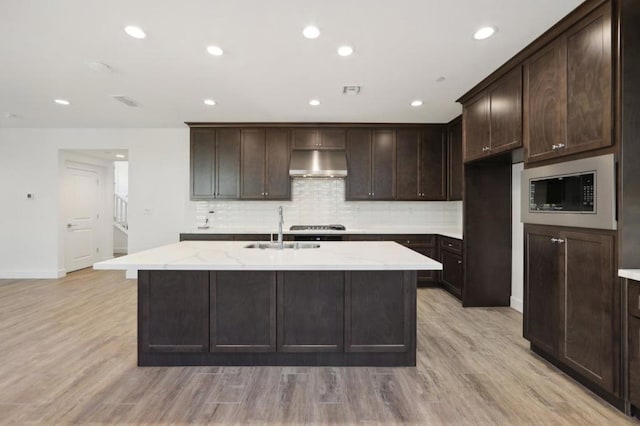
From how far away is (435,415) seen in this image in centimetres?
183

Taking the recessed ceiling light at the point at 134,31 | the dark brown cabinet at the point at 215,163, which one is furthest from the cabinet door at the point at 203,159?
the recessed ceiling light at the point at 134,31

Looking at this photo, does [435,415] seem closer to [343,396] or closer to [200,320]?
[343,396]

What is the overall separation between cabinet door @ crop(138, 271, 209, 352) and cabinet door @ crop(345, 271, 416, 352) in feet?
3.58

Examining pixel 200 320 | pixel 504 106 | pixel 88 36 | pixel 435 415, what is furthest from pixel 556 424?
pixel 88 36

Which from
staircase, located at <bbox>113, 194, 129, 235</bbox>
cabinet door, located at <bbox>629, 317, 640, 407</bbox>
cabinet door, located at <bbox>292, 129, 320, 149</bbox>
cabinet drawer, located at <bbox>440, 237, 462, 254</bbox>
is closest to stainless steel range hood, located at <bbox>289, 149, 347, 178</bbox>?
cabinet door, located at <bbox>292, 129, 320, 149</bbox>

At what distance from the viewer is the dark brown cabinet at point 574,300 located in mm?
1878

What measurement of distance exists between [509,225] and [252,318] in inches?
128

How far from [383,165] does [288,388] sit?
3.65 metres

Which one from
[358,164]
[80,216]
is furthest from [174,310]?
[80,216]

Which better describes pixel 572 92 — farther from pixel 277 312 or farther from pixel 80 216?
pixel 80 216

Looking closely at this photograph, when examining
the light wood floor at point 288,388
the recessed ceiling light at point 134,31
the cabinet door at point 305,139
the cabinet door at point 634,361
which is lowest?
the light wood floor at point 288,388

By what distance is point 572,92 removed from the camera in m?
2.12

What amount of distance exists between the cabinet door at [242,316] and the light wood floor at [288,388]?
0.20 m

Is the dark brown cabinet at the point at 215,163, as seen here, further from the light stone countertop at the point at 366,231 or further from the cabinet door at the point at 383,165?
the cabinet door at the point at 383,165
